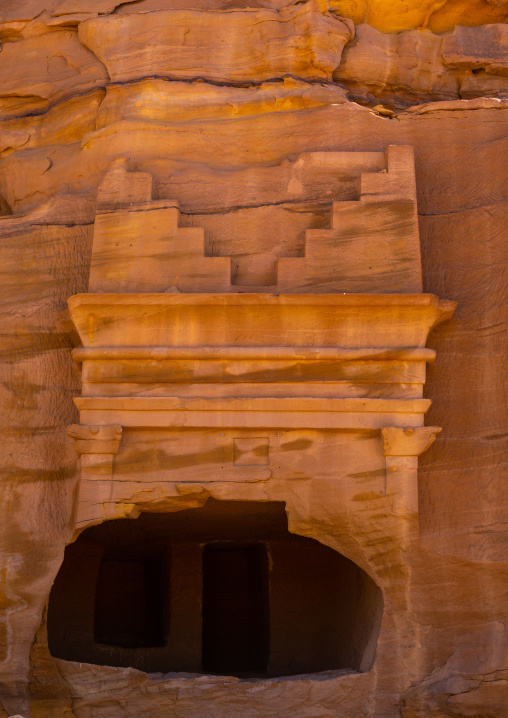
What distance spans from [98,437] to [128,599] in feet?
13.6

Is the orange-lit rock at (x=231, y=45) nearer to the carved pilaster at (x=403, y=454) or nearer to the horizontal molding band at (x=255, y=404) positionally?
the horizontal molding band at (x=255, y=404)

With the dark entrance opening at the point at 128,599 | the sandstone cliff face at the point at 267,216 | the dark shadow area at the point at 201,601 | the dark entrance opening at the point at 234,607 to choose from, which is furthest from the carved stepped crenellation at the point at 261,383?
the dark entrance opening at the point at 128,599

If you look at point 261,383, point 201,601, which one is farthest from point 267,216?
point 201,601

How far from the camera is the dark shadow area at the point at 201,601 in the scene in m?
7.34

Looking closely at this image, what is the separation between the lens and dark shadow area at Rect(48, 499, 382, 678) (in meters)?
7.34

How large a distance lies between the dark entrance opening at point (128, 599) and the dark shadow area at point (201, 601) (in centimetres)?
2

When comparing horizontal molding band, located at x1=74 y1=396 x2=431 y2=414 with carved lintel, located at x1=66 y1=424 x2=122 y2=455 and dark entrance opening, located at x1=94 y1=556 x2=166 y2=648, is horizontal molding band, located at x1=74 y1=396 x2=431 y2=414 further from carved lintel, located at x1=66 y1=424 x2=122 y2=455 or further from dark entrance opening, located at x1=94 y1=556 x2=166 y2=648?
dark entrance opening, located at x1=94 y1=556 x2=166 y2=648

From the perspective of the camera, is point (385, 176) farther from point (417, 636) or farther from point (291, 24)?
point (417, 636)

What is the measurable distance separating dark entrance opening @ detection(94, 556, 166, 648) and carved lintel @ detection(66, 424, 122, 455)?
3.24 m

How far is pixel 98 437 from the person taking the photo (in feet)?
19.5

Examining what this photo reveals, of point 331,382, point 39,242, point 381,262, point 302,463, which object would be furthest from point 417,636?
point 39,242

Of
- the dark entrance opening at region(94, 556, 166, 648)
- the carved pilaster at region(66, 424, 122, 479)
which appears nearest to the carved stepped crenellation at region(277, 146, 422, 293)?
the carved pilaster at region(66, 424, 122, 479)

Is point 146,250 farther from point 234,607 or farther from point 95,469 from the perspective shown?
point 234,607

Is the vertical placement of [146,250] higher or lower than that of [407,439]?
higher
